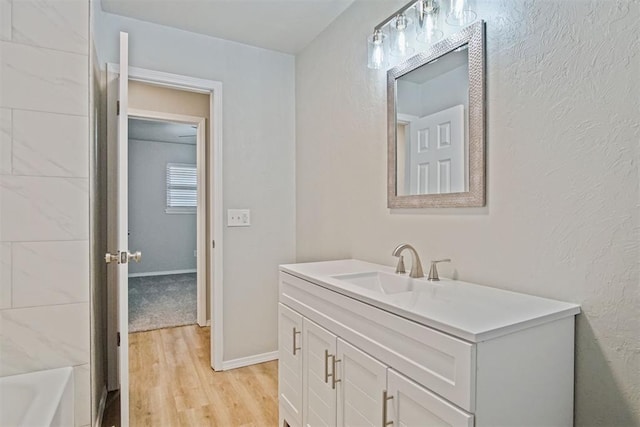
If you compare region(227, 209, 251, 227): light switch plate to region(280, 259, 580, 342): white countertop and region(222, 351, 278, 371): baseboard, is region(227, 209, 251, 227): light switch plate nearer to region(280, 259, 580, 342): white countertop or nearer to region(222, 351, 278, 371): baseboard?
region(222, 351, 278, 371): baseboard

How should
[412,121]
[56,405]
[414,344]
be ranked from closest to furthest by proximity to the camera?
[414,344] → [56,405] → [412,121]

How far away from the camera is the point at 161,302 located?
4.52 meters

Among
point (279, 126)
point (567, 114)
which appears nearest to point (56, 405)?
point (567, 114)

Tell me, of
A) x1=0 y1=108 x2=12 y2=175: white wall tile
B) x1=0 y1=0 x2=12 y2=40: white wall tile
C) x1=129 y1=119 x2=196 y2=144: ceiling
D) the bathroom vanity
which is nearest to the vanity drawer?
the bathroom vanity

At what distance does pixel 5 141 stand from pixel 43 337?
0.76 m

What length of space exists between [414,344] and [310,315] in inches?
25.1

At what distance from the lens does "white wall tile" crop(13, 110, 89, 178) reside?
4.48 ft

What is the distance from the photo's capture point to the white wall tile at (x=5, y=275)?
4.41ft

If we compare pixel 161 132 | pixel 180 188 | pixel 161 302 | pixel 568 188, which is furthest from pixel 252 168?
pixel 180 188

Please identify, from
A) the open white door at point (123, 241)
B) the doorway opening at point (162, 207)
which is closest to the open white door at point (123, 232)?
the open white door at point (123, 241)

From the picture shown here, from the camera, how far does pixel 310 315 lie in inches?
62.6

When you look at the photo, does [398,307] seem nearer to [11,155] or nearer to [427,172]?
A: [427,172]

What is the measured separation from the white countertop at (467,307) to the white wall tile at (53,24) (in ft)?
4.55

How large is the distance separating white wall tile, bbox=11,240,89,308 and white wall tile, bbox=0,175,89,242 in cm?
4
